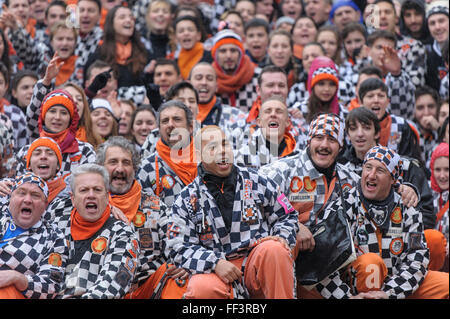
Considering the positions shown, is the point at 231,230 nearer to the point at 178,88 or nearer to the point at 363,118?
the point at 363,118

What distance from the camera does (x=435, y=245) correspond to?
23.3 ft

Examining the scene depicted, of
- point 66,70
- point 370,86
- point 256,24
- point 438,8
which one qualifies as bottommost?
point 370,86

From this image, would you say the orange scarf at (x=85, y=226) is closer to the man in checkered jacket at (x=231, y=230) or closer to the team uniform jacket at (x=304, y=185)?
the man in checkered jacket at (x=231, y=230)

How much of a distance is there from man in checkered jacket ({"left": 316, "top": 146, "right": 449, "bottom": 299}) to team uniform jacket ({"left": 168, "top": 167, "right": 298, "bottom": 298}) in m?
0.56

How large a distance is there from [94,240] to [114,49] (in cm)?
421

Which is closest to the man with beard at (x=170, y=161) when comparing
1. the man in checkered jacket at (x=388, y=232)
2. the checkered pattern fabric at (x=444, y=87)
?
the man in checkered jacket at (x=388, y=232)

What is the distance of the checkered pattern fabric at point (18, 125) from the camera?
8.45 meters

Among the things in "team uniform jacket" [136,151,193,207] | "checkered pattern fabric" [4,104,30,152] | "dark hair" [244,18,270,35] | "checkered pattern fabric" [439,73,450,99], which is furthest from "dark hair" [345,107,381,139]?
"checkered pattern fabric" [4,104,30,152]

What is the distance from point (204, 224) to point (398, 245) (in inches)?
65.4

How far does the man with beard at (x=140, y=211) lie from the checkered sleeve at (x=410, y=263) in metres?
1.83

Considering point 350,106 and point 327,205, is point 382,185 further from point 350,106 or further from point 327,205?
point 350,106

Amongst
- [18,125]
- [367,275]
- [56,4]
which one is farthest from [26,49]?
[367,275]

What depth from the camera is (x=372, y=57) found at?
9.77 meters

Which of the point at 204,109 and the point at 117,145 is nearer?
the point at 117,145
